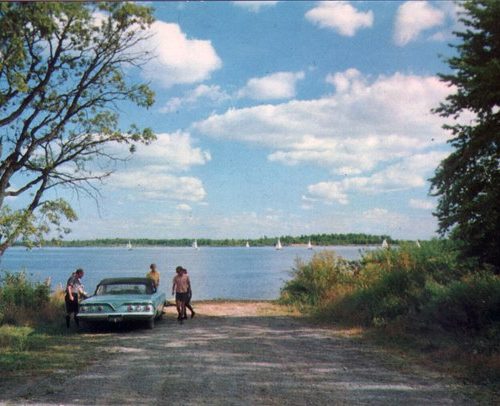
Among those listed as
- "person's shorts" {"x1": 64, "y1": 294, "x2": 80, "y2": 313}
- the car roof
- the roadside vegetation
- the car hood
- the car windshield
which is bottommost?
the roadside vegetation

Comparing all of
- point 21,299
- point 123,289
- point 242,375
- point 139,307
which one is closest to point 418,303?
point 139,307

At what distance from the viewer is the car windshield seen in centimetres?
1639

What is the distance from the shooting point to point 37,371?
948cm

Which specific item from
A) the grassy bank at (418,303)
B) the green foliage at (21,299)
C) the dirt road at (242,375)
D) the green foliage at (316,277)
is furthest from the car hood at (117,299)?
the green foliage at (316,277)

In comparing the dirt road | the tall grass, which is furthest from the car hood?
the tall grass

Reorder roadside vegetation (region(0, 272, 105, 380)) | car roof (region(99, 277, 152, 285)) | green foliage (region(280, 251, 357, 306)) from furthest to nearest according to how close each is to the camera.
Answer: green foliage (region(280, 251, 357, 306)), car roof (region(99, 277, 152, 285)), roadside vegetation (region(0, 272, 105, 380))

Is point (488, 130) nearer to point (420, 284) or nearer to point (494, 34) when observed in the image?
point (494, 34)

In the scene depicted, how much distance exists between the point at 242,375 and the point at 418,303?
25.2 ft

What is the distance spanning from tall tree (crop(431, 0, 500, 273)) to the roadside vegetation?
881cm

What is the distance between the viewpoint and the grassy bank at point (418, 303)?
10.7m

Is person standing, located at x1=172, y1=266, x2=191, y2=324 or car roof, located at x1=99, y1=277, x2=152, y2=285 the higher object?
car roof, located at x1=99, y1=277, x2=152, y2=285

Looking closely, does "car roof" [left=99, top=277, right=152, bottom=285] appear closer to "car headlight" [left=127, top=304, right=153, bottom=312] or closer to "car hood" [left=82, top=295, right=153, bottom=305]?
"car hood" [left=82, top=295, right=153, bottom=305]

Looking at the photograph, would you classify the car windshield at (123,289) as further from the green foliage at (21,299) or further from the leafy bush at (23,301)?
the green foliage at (21,299)

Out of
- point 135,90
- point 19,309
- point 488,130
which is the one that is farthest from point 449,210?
point 19,309
